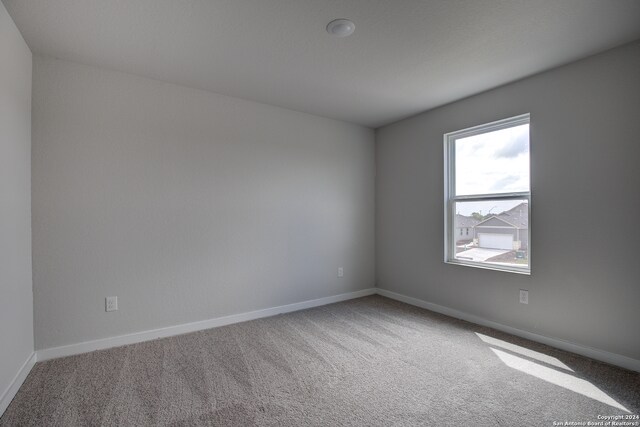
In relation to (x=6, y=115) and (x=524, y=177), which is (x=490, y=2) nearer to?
(x=524, y=177)

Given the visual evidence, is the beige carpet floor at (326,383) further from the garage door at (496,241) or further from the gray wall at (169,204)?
the garage door at (496,241)

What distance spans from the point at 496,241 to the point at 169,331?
3360mm

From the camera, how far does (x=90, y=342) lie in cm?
246

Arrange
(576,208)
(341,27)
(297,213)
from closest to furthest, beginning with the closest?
1. (341,27)
2. (576,208)
3. (297,213)

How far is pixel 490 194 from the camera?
10.1 ft

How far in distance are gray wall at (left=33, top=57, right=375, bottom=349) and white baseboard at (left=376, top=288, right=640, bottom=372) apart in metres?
1.16

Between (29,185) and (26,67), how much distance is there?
875 mm

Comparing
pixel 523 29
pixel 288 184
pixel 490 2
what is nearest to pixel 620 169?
pixel 523 29

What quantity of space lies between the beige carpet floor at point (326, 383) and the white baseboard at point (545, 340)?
8 centimetres

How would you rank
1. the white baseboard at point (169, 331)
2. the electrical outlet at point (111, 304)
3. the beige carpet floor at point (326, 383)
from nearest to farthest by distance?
the beige carpet floor at point (326, 383)
the white baseboard at point (169, 331)
the electrical outlet at point (111, 304)

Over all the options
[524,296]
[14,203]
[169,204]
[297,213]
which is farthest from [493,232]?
[14,203]

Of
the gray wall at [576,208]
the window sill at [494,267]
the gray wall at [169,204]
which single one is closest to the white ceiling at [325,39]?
the gray wall at [576,208]

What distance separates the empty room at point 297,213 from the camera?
184 cm

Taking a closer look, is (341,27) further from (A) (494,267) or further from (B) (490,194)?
(A) (494,267)
